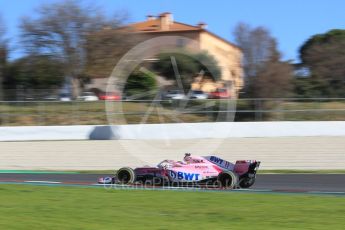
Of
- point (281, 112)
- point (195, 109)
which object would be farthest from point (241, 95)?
point (195, 109)

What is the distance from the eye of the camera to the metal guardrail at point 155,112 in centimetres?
2584

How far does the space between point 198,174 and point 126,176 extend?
6.12 feet

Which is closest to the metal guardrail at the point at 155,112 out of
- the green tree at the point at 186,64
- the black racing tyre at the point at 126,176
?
the green tree at the point at 186,64

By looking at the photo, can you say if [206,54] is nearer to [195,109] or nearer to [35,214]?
[195,109]

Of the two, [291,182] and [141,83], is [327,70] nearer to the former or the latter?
[291,182]

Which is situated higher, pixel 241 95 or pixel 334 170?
pixel 241 95

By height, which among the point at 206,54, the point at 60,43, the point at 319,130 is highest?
the point at 60,43

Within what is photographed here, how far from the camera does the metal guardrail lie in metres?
25.8

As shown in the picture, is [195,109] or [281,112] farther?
[281,112]

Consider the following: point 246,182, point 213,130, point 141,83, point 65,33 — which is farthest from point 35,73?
point 246,182

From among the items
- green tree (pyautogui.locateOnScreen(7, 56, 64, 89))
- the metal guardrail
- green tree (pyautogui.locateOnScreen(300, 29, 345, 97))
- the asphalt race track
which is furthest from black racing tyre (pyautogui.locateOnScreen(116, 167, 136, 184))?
green tree (pyautogui.locateOnScreen(7, 56, 64, 89))

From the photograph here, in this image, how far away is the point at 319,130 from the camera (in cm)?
2348

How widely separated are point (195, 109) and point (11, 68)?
60.5ft

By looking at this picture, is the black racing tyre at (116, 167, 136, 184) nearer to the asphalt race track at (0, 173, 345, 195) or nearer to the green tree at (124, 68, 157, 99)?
the asphalt race track at (0, 173, 345, 195)
